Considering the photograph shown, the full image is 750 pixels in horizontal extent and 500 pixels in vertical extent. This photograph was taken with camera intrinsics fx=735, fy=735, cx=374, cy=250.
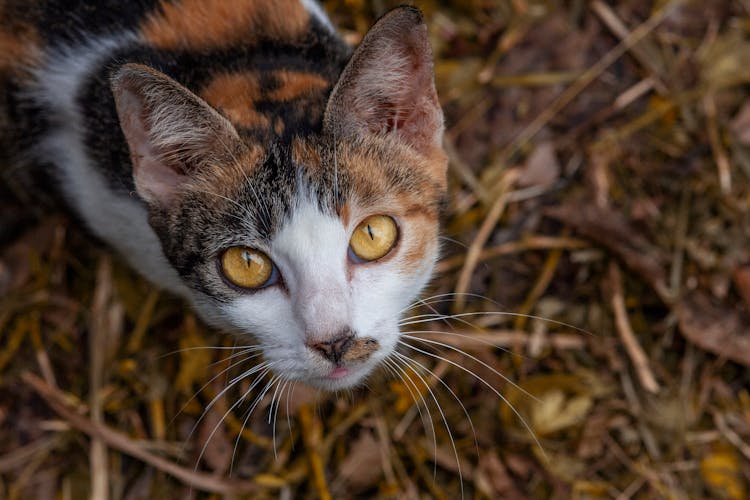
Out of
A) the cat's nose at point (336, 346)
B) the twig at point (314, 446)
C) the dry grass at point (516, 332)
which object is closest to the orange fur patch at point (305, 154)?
the cat's nose at point (336, 346)

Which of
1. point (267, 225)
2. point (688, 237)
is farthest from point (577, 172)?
point (267, 225)

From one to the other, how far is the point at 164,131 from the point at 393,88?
0.47 m

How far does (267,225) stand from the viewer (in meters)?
1.44

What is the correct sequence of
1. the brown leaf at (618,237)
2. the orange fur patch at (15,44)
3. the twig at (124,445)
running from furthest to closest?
the brown leaf at (618,237), the twig at (124,445), the orange fur patch at (15,44)

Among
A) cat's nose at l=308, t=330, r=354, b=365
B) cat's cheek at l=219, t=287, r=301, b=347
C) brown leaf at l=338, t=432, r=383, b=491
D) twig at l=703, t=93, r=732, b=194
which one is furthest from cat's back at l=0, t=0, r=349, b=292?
twig at l=703, t=93, r=732, b=194

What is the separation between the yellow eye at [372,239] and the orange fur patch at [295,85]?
33 centimetres

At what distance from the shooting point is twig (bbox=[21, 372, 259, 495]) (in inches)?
84.7

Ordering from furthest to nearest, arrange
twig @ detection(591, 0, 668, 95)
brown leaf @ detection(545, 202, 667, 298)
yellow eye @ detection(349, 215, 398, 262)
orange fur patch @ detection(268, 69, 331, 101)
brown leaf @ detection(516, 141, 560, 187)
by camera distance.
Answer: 1. twig @ detection(591, 0, 668, 95)
2. brown leaf @ detection(516, 141, 560, 187)
3. brown leaf @ detection(545, 202, 667, 298)
4. orange fur patch @ detection(268, 69, 331, 101)
5. yellow eye @ detection(349, 215, 398, 262)

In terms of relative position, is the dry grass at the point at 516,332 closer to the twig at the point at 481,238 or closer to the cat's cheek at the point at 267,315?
the twig at the point at 481,238

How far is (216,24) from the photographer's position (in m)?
1.79

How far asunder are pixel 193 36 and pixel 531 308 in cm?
134

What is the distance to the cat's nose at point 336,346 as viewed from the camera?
4.61 ft

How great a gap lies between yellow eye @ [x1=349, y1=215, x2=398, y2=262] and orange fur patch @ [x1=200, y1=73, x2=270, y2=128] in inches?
11.6

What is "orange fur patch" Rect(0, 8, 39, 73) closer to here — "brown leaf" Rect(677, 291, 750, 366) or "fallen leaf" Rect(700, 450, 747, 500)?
"brown leaf" Rect(677, 291, 750, 366)
